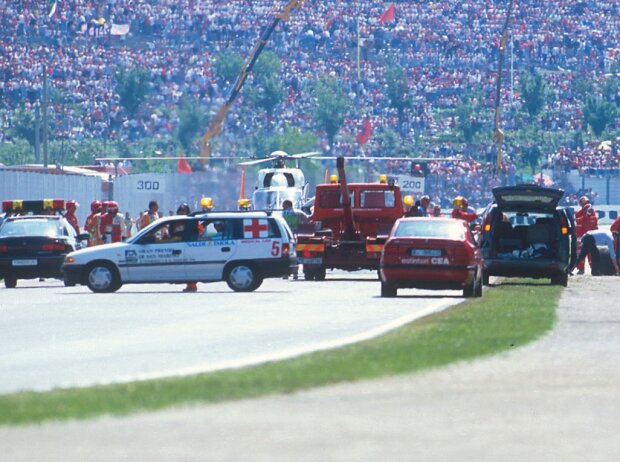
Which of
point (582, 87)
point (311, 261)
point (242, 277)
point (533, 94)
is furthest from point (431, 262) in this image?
point (582, 87)

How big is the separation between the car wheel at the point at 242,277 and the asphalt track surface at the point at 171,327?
342 millimetres

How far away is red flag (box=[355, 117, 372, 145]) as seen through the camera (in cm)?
10256

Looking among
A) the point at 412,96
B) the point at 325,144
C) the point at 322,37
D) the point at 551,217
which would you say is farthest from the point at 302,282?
the point at 322,37

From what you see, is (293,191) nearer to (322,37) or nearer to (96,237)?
(96,237)

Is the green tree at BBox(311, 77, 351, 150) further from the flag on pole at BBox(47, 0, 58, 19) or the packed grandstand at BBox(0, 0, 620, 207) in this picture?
the flag on pole at BBox(47, 0, 58, 19)

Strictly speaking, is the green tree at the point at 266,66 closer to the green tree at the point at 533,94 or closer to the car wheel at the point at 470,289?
the green tree at the point at 533,94

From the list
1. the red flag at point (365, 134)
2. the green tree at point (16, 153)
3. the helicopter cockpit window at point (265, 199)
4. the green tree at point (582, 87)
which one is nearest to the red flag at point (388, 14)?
the green tree at point (582, 87)

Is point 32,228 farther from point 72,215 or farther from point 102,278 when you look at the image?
point 102,278

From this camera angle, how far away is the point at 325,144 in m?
108

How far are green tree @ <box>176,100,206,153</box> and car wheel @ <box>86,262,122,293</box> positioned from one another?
6415 cm

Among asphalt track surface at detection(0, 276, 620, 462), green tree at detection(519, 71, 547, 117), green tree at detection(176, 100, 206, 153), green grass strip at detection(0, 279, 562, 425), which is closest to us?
asphalt track surface at detection(0, 276, 620, 462)

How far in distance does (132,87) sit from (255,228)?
79.9m

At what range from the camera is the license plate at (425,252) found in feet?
94.6

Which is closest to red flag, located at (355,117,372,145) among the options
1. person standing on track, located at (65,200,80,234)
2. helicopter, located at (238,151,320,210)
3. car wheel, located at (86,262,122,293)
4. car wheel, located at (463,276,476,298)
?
helicopter, located at (238,151,320,210)
